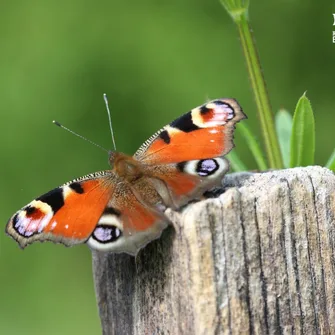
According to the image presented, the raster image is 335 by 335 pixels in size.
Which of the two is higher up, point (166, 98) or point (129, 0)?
point (129, 0)

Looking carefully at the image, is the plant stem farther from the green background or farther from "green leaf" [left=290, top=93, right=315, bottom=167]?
the green background

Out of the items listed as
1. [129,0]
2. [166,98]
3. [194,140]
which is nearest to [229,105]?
[194,140]

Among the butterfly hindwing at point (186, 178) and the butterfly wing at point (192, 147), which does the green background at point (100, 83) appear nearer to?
the butterfly wing at point (192, 147)

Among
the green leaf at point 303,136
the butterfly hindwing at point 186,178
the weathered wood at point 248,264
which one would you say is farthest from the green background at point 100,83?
the weathered wood at point 248,264

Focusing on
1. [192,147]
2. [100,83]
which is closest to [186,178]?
[192,147]

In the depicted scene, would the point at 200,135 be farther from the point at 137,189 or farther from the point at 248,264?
the point at 248,264

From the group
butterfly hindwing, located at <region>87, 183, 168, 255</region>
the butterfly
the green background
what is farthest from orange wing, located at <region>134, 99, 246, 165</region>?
the green background

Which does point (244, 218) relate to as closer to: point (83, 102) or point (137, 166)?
point (137, 166)
